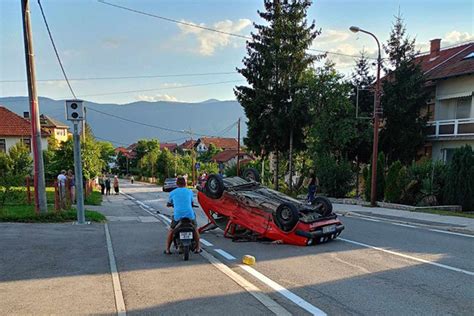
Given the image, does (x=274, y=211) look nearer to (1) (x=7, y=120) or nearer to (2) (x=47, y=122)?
(1) (x=7, y=120)

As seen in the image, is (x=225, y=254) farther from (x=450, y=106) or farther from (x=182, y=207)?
(x=450, y=106)

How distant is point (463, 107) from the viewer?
25.5 metres

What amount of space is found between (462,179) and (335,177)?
6900mm

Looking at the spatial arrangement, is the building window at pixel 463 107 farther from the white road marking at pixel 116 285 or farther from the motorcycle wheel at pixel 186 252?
the white road marking at pixel 116 285

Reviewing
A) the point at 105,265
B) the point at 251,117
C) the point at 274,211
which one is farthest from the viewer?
the point at 251,117

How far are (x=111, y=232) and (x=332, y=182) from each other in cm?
1509

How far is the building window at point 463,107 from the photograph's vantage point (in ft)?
82.1

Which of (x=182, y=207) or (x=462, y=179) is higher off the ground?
(x=182, y=207)

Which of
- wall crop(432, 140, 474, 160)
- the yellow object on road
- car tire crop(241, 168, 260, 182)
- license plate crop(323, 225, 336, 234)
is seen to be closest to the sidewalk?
license plate crop(323, 225, 336, 234)

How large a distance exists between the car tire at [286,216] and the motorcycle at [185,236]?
2202 mm

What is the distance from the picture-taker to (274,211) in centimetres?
912

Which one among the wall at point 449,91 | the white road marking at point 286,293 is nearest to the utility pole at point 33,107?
the white road marking at point 286,293

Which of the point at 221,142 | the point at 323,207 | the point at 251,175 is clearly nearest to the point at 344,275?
the point at 323,207

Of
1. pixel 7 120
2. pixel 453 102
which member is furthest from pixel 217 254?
pixel 7 120
